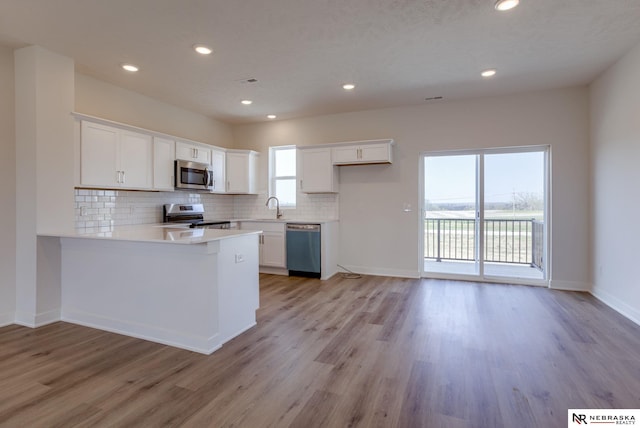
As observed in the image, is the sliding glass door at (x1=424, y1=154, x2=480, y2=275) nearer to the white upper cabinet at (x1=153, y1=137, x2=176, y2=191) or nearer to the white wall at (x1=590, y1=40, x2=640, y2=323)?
the white wall at (x1=590, y1=40, x2=640, y2=323)

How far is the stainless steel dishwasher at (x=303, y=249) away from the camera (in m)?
Result: 5.21

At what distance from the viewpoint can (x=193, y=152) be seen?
514 cm

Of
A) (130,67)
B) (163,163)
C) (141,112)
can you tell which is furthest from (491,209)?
(141,112)

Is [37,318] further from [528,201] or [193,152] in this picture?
[528,201]

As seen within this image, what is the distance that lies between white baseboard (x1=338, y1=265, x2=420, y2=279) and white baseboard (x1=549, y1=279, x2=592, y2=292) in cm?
183

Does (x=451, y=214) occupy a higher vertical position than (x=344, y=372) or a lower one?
higher

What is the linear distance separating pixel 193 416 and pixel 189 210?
13.1ft

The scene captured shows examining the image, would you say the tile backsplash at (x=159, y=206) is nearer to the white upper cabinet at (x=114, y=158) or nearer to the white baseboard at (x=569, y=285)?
the white upper cabinet at (x=114, y=158)

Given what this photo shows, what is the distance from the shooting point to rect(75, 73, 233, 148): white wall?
157 inches

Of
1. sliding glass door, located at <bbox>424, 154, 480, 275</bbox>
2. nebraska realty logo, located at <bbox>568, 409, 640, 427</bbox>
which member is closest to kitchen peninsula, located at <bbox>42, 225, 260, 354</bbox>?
nebraska realty logo, located at <bbox>568, 409, 640, 427</bbox>

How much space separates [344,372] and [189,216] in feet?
13.0

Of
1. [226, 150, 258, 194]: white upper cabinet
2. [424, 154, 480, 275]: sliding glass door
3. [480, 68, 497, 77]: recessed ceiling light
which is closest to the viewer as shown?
[480, 68, 497, 77]: recessed ceiling light

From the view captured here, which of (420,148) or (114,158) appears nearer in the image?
(114,158)

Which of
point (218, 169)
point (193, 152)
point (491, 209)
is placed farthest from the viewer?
point (218, 169)
